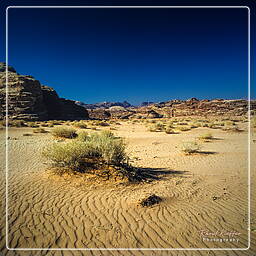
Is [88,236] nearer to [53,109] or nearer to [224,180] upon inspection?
[224,180]

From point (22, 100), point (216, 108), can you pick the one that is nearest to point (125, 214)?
point (22, 100)

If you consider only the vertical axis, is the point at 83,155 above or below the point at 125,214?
above

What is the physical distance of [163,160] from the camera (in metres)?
7.55

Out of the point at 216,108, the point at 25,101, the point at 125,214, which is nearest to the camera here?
the point at 125,214

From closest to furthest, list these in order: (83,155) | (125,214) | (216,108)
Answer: (125,214), (83,155), (216,108)

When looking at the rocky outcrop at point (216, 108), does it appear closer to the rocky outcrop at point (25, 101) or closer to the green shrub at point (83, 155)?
the rocky outcrop at point (25, 101)

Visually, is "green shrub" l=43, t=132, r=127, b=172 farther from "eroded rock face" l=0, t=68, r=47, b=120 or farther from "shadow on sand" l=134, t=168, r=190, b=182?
"eroded rock face" l=0, t=68, r=47, b=120

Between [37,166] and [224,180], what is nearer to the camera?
[224,180]

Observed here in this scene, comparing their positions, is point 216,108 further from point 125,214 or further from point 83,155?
point 125,214

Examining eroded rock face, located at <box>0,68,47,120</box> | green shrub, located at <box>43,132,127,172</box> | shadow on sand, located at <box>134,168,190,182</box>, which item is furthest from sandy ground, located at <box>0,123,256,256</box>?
eroded rock face, located at <box>0,68,47,120</box>

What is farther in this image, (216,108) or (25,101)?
(216,108)

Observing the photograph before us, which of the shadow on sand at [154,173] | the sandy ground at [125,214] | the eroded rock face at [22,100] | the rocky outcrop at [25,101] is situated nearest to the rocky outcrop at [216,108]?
the rocky outcrop at [25,101]

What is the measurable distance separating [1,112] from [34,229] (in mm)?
29762

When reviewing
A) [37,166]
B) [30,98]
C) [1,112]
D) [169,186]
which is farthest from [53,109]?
[169,186]
